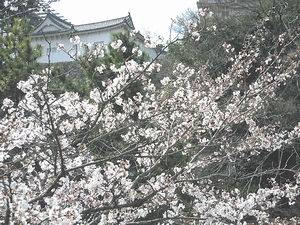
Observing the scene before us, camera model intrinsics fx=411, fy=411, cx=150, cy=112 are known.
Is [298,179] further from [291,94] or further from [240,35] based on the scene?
[240,35]

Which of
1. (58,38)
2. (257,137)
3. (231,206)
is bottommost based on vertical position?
(231,206)

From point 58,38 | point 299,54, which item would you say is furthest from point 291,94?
point 58,38

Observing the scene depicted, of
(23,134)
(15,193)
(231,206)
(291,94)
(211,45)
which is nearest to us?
(15,193)

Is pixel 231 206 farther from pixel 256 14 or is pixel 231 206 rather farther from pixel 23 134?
pixel 256 14

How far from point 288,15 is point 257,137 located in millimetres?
5354

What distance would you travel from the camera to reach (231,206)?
3.57 m

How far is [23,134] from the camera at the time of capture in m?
2.95

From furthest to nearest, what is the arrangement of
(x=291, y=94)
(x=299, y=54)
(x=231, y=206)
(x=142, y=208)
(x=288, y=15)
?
(x=288, y=15)
(x=291, y=94)
(x=299, y=54)
(x=142, y=208)
(x=231, y=206)

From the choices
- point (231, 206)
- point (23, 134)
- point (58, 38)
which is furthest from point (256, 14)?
point (58, 38)

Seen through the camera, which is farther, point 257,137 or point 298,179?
point 257,137

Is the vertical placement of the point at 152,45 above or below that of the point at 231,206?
above

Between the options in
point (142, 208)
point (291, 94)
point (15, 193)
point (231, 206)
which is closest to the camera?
point (15, 193)

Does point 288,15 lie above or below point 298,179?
above

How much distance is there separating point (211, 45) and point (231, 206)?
6564 millimetres
